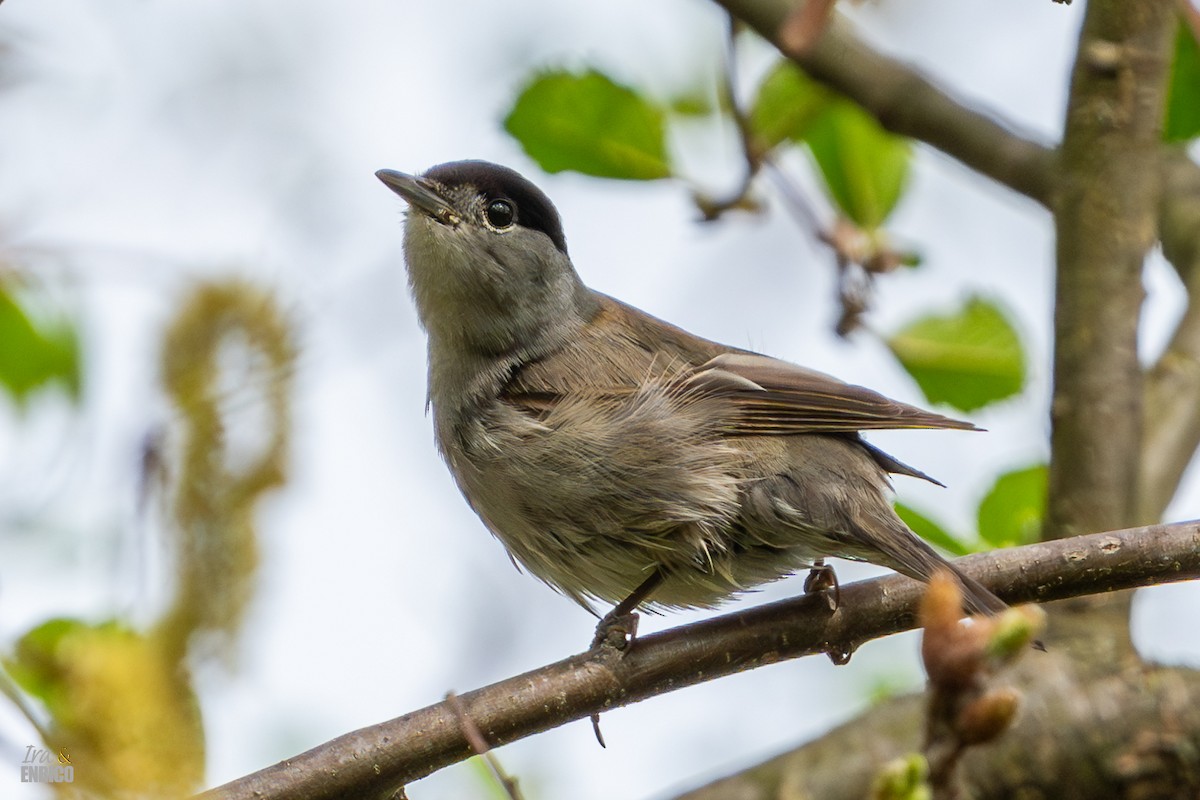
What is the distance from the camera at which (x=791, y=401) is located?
3.90m

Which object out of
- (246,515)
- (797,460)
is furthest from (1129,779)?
(246,515)

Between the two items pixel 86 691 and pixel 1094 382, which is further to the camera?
pixel 1094 382

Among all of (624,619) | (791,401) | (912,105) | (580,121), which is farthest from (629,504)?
(912,105)

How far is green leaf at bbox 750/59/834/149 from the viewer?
183 inches

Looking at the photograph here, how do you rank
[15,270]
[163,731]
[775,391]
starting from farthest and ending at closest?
[775,391] < [15,270] < [163,731]

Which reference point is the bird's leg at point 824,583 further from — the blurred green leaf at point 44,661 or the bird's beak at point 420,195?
the bird's beak at point 420,195

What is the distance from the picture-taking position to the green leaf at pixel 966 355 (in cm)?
465

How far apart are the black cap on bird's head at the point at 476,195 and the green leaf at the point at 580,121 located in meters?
0.19

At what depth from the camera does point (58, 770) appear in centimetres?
154

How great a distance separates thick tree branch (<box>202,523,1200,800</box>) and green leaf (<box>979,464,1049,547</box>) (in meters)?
1.14

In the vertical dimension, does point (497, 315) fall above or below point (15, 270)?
above

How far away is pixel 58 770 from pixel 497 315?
307 cm

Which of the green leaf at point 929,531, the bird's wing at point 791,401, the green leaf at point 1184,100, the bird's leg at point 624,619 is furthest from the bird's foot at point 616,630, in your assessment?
the green leaf at point 1184,100

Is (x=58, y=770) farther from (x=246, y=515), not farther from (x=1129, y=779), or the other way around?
(x=1129, y=779)
